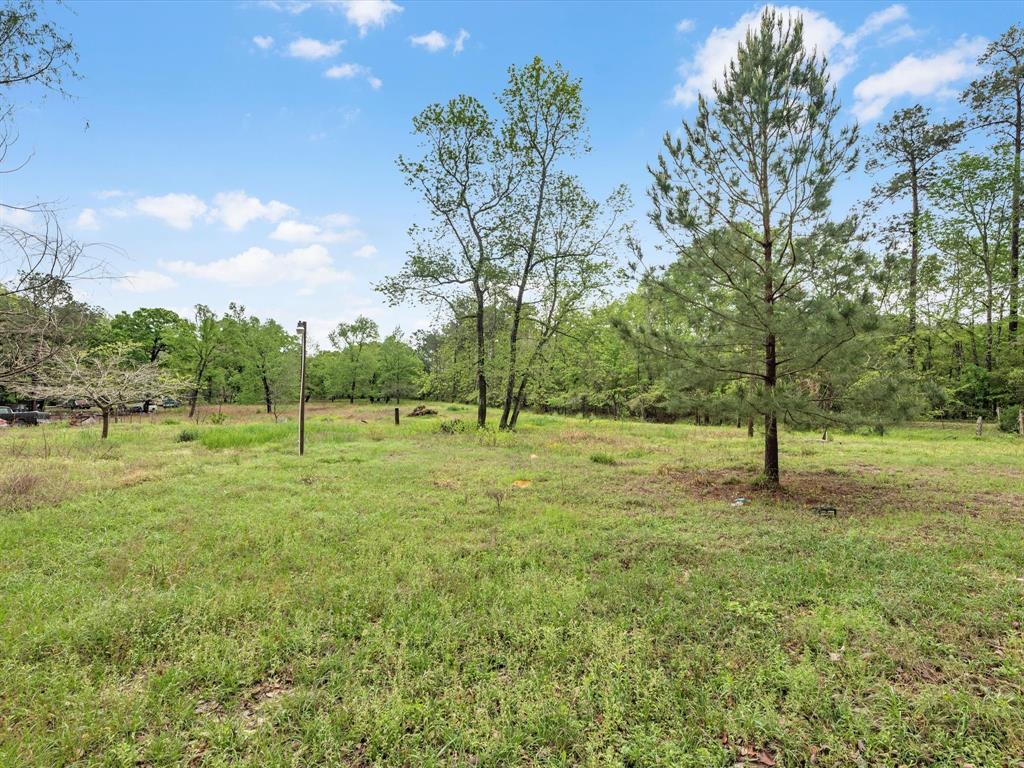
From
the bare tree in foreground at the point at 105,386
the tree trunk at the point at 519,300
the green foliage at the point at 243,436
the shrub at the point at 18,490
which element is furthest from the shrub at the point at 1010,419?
the bare tree in foreground at the point at 105,386

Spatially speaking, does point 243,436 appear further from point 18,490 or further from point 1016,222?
point 1016,222

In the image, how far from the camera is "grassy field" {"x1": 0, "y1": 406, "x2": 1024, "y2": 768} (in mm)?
2352

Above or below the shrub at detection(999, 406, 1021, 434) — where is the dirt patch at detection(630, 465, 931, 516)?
below

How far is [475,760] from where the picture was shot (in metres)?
2.24

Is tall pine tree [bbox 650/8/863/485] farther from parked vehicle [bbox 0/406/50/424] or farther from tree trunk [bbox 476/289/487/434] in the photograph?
parked vehicle [bbox 0/406/50/424]

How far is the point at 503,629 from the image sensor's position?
11.0ft

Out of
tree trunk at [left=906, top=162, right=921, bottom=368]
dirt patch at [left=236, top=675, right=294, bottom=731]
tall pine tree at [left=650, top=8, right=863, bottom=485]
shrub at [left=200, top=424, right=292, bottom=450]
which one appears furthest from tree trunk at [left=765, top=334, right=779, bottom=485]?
tree trunk at [left=906, top=162, right=921, bottom=368]

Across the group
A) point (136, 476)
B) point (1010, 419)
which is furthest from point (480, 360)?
point (1010, 419)

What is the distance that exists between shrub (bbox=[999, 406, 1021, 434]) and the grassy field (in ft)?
49.8

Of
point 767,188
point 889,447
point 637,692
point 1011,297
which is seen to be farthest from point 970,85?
point 637,692

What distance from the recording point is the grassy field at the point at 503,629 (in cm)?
235

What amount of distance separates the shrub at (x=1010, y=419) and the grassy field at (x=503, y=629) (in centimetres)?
1518

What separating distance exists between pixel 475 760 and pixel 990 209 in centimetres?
3003

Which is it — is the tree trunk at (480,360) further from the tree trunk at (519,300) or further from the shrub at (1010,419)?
the shrub at (1010,419)
